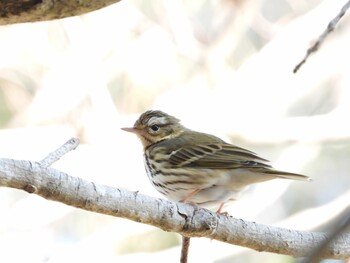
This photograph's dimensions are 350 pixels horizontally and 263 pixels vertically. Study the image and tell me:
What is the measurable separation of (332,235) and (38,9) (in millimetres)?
1841

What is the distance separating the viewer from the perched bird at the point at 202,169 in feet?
14.0

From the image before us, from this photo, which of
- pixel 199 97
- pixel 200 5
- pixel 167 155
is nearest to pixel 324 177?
pixel 199 97

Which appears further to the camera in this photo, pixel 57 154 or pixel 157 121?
pixel 157 121

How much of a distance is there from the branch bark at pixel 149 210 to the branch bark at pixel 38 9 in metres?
0.50

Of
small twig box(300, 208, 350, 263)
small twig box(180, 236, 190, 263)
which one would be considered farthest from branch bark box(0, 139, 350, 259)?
small twig box(300, 208, 350, 263)

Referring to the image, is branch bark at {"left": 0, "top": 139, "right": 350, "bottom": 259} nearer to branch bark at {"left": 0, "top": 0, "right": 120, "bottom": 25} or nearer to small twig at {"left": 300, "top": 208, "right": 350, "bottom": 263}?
branch bark at {"left": 0, "top": 0, "right": 120, "bottom": 25}

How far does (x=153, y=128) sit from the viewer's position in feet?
17.5

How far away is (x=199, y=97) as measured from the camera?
7.01 metres

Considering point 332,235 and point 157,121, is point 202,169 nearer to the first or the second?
point 157,121

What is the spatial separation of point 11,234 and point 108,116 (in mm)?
1288

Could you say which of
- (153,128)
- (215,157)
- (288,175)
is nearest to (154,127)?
(153,128)

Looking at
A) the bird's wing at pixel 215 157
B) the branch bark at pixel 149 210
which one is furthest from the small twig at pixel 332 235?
the bird's wing at pixel 215 157

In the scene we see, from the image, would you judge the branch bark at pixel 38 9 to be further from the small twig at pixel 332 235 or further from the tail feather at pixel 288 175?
the small twig at pixel 332 235

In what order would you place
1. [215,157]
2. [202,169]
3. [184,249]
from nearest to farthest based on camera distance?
1. [184,249]
2. [202,169]
3. [215,157]
